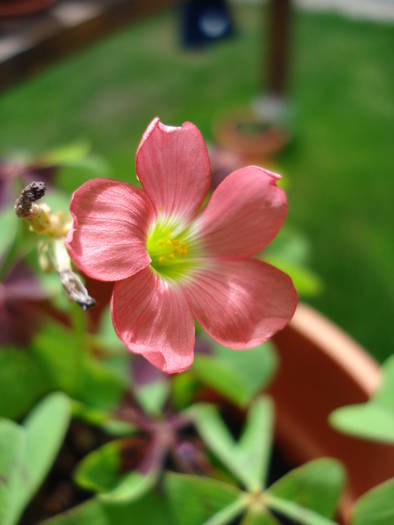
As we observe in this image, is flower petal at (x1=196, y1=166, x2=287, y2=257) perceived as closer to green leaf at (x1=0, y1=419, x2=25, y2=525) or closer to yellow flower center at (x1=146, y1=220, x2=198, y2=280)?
yellow flower center at (x1=146, y1=220, x2=198, y2=280)

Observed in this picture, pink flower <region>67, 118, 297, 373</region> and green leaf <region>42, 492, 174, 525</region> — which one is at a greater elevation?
pink flower <region>67, 118, 297, 373</region>

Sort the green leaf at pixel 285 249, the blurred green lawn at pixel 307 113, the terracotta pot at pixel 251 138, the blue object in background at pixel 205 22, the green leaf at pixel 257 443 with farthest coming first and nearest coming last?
the terracotta pot at pixel 251 138 < the blurred green lawn at pixel 307 113 < the blue object in background at pixel 205 22 < the green leaf at pixel 285 249 < the green leaf at pixel 257 443

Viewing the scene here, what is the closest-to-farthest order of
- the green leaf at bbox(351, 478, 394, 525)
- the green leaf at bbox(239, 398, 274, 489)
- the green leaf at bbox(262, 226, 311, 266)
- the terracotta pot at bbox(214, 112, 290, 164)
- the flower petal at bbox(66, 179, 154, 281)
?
1. the flower petal at bbox(66, 179, 154, 281)
2. the green leaf at bbox(351, 478, 394, 525)
3. the green leaf at bbox(239, 398, 274, 489)
4. the green leaf at bbox(262, 226, 311, 266)
5. the terracotta pot at bbox(214, 112, 290, 164)

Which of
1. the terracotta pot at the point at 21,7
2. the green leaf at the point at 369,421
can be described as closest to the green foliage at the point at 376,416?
the green leaf at the point at 369,421

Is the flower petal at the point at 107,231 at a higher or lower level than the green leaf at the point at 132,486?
higher

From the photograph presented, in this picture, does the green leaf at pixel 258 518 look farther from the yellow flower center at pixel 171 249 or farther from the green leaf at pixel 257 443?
the yellow flower center at pixel 171 249

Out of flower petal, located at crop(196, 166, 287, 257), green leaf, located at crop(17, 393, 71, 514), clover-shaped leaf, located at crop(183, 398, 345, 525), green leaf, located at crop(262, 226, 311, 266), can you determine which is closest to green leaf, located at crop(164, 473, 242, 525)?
clover-shaped leaf, located at crop(183, 398, 345, 525)

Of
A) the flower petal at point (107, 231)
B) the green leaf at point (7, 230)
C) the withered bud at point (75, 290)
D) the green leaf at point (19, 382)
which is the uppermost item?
the flower petal at point (107, 231)

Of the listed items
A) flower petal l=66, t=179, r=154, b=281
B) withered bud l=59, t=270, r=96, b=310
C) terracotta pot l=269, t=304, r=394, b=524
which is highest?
flower petal l=66, t=179, r=154, b=281
